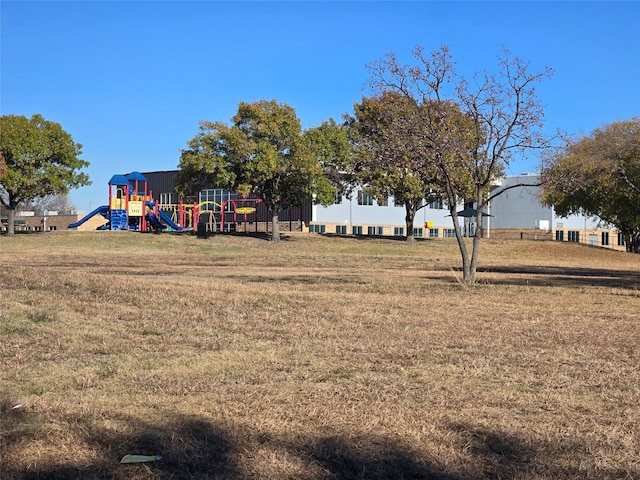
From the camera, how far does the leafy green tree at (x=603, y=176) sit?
68.7 ft

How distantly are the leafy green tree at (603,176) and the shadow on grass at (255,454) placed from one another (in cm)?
1522

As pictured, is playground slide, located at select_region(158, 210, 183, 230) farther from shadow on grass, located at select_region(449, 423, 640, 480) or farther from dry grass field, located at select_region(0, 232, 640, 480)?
shadow on grass, located at select_region(449, 423, 640, 480)

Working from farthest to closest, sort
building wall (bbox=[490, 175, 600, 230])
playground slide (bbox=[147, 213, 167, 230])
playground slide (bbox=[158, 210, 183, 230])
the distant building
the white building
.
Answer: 1. building wall (bbox=[490, 175, 600, 230])
2. the white building
3. the distant building
4. playground slide (bbox=[158, 210, 183, 230])
5. playground slide (bbox=[147, 213, 167, 230])

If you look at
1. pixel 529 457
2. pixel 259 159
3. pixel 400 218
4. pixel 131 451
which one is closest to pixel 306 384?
pixel 131 451

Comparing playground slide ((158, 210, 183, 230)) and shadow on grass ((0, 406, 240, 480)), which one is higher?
playground slide ((158, 210, 183, 230))

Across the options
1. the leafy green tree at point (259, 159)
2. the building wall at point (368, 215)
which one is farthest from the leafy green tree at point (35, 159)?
the building wall at point (368, 215)

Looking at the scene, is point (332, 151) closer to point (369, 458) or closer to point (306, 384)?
point (306, 384)

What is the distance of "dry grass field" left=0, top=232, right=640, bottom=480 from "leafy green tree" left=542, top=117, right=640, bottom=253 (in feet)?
20.8

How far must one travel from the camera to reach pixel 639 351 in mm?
9203

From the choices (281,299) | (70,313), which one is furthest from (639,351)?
(70,313)

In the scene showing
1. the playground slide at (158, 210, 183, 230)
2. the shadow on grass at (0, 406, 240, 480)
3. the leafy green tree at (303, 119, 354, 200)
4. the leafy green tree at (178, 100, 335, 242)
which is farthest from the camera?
the playground slide at (158, 210, 183, 230)

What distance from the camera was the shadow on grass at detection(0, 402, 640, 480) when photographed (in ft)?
15.4

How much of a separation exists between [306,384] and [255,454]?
6.96 feet

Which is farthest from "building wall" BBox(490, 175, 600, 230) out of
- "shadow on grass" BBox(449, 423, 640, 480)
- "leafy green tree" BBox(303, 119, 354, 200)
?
"shadow on grass" BBox(449, 423, 640, 480)
